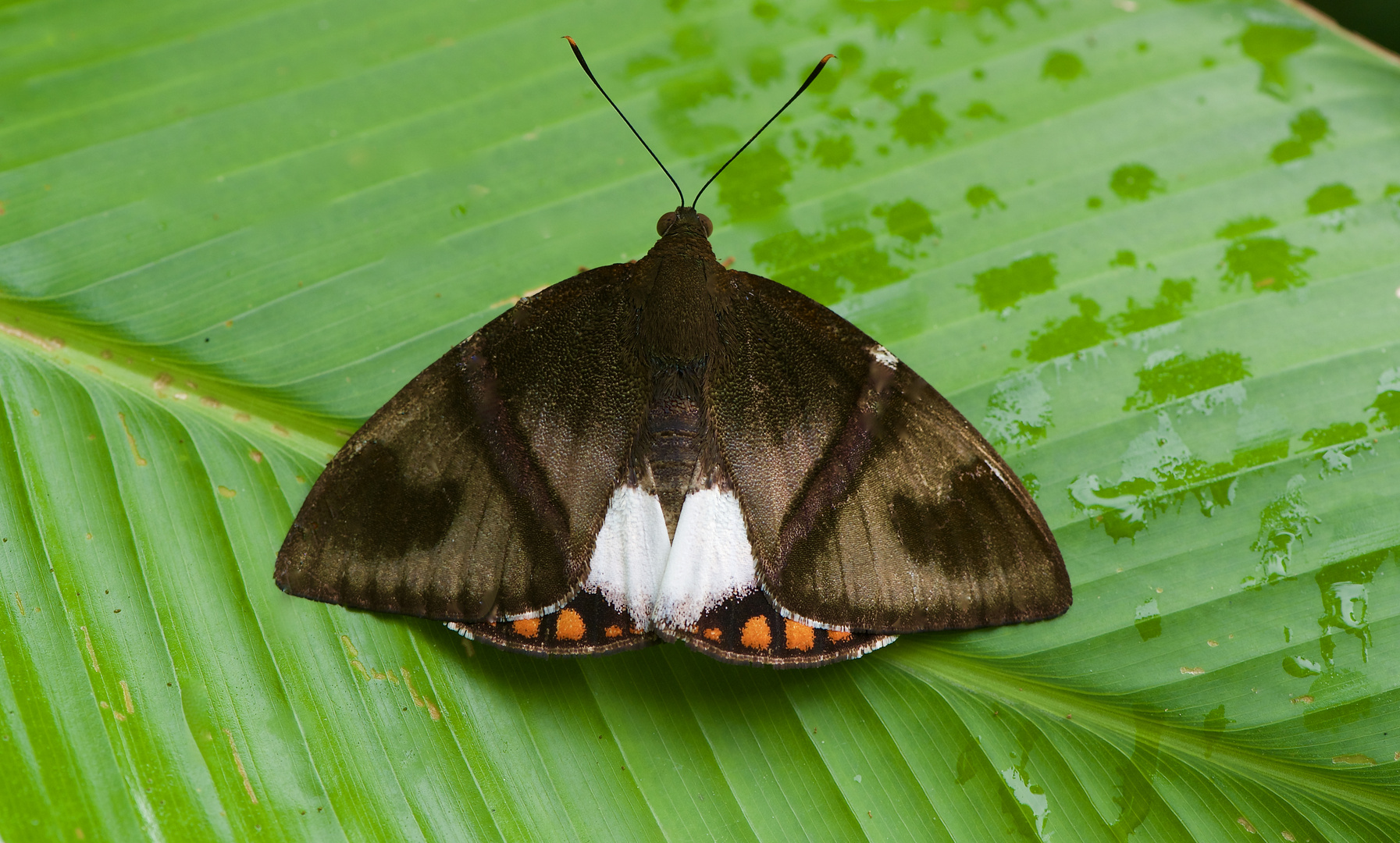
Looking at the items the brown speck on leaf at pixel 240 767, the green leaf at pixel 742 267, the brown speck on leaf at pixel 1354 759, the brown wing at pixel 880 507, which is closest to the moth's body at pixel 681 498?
the brown wing at pixel 880 507

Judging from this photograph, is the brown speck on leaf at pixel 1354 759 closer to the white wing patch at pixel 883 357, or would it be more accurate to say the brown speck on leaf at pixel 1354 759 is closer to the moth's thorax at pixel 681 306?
the white wing patch at pixel 883 357

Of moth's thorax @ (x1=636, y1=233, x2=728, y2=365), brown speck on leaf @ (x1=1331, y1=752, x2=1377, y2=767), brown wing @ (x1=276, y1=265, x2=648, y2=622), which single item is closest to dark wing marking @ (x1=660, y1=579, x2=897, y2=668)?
brown wing @ (x1=276, y1=265, x2=648, y2=622)

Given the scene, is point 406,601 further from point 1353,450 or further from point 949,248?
point 1353,450

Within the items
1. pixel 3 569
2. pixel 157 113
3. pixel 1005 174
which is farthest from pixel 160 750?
pixel 1005 174

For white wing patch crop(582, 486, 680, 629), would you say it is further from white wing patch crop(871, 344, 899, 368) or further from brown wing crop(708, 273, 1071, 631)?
white wing patch crop(871, 344, 899, 368)

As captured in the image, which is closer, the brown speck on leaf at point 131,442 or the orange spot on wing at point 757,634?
the orange spot on wing at point 757,634

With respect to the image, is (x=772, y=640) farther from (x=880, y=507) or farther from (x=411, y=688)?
(x=411, y=688)

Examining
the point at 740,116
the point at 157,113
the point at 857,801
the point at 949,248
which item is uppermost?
the point at 157,113
